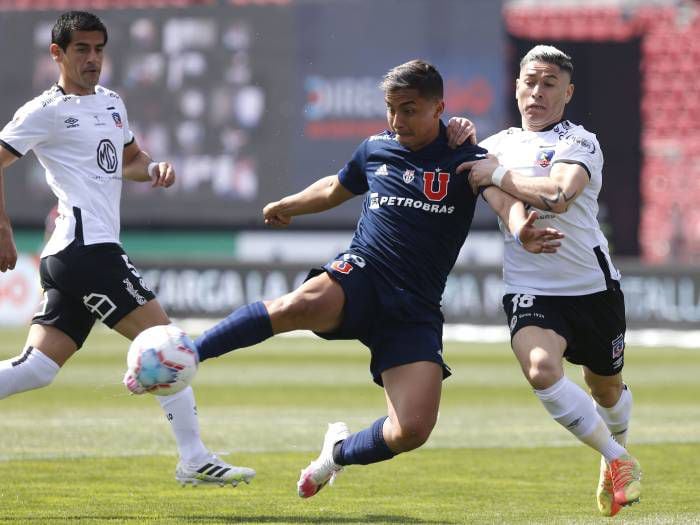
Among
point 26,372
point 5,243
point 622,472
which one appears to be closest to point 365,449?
point 622,472

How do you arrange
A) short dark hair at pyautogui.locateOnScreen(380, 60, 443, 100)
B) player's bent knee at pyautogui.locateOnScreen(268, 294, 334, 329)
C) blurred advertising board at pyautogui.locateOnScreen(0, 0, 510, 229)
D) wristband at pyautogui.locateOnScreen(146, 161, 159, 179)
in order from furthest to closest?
blurred advertising board at pyautogui.locateOnScreen(0, 0, 510, 229)
wristband at pyautogui.locateOnScreen(146, 161, 159, 179)
short dark hair at pyautogui.locateOnScreen(380, 60, 443, 100)
player's bent knee at pyautogui.locateOnScreen(268, 294, 334, 329)

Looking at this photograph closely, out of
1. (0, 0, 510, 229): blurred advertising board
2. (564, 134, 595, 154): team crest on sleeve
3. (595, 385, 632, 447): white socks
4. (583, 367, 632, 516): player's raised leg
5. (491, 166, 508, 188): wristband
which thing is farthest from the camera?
(0, 0, 510, 229): blurred advertising board

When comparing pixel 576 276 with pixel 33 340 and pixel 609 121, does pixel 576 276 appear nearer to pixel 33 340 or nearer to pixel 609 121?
pixel 33 340

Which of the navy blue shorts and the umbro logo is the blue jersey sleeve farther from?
the umbro logo

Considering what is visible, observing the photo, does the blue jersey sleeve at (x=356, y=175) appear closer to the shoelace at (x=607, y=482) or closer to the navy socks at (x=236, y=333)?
the navy socks at (x=236, y=333)

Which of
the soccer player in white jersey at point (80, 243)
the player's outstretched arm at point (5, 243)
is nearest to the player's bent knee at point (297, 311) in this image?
the soccer player in white jersey at point (80, 243)

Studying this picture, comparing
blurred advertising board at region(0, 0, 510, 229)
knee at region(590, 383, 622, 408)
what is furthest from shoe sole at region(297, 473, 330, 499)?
blurred advertising board at region(0, 0, 510, 229)

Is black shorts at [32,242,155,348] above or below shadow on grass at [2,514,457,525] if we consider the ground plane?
above

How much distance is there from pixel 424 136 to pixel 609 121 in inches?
916

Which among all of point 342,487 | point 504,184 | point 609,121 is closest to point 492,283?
point 609,121

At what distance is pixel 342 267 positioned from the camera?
655cm

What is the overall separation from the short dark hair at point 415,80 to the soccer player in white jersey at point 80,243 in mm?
1674

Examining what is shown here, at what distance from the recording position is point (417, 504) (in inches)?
290

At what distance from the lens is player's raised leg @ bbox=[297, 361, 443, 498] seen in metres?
6.56
